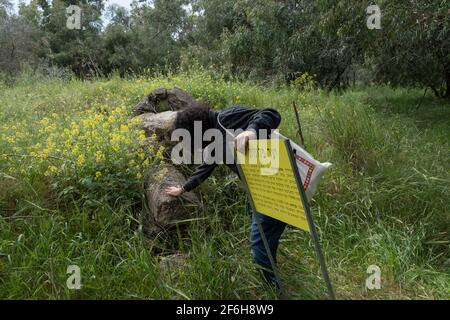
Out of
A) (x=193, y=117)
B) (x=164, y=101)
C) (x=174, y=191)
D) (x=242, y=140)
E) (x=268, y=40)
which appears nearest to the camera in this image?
(x=242, y=140)

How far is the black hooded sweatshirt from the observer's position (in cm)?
258

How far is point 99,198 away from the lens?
131 inches

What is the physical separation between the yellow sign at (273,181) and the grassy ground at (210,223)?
741 millimetres

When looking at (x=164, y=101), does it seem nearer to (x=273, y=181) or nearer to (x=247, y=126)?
(x=247, y=126)

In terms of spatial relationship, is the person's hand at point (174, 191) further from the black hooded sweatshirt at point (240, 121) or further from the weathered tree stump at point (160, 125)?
the weathered tree stump at point (160, 125)

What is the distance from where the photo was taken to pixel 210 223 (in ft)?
10.5

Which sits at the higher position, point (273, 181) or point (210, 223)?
point (273, 181)

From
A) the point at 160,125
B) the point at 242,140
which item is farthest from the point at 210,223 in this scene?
the point at 160,125

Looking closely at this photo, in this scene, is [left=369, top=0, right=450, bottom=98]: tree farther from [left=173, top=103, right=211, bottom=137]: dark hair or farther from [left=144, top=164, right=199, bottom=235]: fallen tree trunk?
[left=144, top=164, right=199, bottom=235]: fallen tree trunk

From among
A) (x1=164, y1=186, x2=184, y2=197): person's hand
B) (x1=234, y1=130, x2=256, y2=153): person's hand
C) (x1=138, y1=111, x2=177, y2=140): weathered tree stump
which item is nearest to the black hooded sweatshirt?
(x1=234, y1=130, x2=256, y2=153): person's hand

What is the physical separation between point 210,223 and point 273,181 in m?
1.30

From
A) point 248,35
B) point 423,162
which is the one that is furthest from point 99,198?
point 248,35

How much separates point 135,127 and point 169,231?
61.0 inches

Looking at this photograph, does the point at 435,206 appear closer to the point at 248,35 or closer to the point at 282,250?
the point at 282,250
